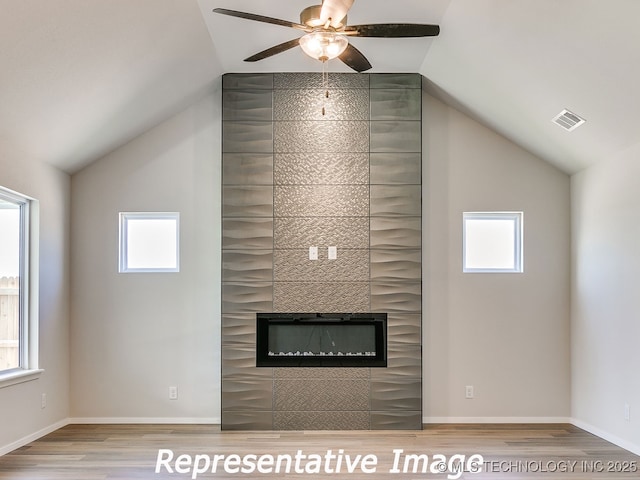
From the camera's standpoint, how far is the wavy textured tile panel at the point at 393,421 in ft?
17.5

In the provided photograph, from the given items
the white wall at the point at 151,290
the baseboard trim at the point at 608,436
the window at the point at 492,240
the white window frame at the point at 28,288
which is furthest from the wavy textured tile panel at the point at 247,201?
the baseboard trim at the point at 608,436

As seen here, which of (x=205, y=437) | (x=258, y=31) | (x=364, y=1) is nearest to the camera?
(x=364, y=1)

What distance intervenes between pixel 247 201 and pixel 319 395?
1796 mm

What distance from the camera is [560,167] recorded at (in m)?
5.66

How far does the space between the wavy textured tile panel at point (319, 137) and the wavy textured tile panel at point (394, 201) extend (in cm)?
40

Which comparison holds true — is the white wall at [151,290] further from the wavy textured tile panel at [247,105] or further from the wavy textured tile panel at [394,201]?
the wavy textured tile panel at [394,201]

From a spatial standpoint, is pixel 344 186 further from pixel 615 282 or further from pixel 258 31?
pixel 615 282

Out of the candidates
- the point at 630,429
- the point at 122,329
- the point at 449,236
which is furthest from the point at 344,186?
the point at 630,429

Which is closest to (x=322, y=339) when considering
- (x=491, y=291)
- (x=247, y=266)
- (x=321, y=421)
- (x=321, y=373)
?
(x=321, y=373)

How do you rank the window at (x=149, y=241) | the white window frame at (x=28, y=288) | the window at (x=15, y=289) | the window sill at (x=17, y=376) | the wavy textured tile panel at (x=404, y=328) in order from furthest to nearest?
1. the window at (x=149, y=241)
2. the wavy textured tile panel at (x=404, y=328)
3. the white window frame at (x=28, y=288)
4. the window at (x=15, y=289)
5. the window sill at (x=17, y=376)

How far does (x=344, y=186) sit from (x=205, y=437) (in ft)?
7.92

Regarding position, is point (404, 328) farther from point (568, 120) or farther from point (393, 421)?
point (568, 120)

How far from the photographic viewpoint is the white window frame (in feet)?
16.3

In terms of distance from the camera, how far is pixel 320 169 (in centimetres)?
546
